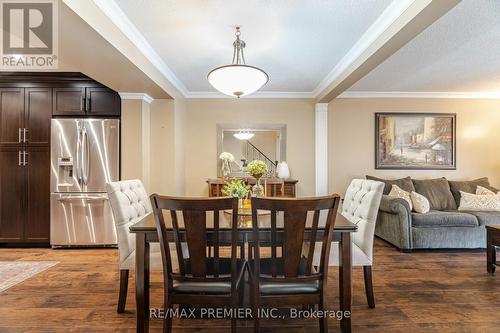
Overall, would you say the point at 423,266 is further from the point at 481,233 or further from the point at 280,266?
the point at 280,266

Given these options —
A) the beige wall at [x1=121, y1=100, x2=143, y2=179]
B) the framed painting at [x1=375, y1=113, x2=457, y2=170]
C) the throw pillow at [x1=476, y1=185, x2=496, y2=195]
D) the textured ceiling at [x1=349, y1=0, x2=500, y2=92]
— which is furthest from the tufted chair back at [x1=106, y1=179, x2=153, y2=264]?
the throw pillow at [x1=476, y1=185, x2=496, y2=195]

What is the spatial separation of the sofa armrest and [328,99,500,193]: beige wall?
38.7 inches

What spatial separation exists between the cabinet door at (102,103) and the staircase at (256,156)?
6.76 feet

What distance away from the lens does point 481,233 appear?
3752 mm

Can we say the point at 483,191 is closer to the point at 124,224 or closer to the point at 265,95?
the point at 265,95

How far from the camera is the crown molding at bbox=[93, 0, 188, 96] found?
6.94 feet

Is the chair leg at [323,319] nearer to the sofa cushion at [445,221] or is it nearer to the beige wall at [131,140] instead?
the sofa cushion at [445,221]

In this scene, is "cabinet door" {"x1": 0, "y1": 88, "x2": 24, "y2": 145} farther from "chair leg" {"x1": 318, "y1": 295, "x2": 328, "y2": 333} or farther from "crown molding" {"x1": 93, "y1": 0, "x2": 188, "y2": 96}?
"chair leg" {"x1": 318, "y1": 295, "x2": 328, "y2": 333}

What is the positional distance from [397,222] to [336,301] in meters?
1.87

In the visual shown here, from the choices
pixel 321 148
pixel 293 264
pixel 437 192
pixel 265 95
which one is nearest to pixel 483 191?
pixel 437 192

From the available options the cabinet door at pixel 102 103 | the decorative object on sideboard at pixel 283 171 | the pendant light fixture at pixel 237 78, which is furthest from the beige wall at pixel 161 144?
the pendant light fixture at pixel 237 78

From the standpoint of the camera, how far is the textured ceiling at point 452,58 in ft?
7.77

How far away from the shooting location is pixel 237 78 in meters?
2.31

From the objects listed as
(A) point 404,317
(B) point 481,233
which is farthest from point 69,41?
(B) point 481,233
